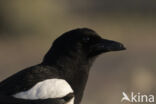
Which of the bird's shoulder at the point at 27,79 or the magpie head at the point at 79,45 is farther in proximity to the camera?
the magpie head at the point at 79,45

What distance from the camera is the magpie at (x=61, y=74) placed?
32.9 feet

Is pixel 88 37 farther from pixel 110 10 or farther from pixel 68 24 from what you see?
pixel 110 10

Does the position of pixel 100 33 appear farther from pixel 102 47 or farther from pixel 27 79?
pixel 27 79

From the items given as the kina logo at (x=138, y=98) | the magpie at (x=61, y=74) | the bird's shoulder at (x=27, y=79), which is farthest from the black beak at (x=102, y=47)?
the kina logo at (x=138, y=98)

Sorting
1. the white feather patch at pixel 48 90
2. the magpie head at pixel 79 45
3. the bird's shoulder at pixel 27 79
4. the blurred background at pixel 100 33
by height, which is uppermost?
the magpie head at pixel 79 45

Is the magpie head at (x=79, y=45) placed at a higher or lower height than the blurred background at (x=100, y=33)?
higher

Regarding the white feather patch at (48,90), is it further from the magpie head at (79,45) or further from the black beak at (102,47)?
the black beak at (102,47)

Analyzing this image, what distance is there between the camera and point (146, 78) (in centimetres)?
1775

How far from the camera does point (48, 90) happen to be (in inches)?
402

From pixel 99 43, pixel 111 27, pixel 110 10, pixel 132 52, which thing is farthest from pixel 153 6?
pixel 99 43

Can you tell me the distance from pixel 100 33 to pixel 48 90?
14.8 m

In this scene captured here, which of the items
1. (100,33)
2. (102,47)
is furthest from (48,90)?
(100,33)

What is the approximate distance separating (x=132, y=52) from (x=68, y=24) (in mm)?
4326

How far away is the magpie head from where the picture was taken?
10.6 meters
